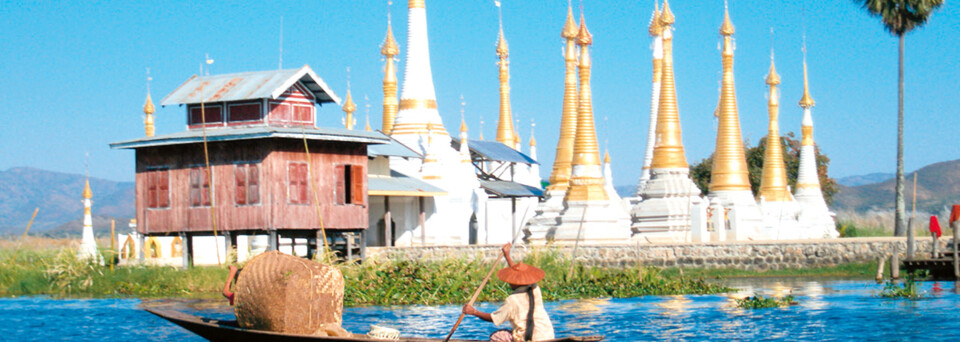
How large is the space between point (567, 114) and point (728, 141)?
589 cm

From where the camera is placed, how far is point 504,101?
60.9m

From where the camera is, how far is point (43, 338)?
2156cm

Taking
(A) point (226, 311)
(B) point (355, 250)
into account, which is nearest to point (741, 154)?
(B) point (355, 250)

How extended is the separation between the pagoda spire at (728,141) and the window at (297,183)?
1944cm

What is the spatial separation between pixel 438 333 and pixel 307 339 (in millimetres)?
5432

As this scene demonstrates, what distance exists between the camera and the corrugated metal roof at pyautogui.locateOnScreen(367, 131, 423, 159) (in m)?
39.1

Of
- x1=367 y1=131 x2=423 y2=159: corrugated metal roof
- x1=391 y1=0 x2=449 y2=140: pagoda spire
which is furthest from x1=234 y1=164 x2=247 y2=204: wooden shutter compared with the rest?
x1=391 y1=0 x2=449 y2=140: pagoda spire

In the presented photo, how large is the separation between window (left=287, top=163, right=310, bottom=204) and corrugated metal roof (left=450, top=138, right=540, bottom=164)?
54.3 ft

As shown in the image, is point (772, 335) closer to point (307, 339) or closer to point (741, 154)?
point (307, 339)

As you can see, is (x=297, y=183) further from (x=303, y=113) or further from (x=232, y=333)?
(x=232, y=333)

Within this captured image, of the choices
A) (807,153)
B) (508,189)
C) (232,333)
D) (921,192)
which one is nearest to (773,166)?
(807,153)

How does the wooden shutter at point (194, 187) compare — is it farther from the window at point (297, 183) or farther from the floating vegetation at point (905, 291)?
the floating vegetation at point (905, 291)

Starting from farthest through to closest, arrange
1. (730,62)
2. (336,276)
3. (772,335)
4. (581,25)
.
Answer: (730,62), (581,25), (772,335), (336,276)

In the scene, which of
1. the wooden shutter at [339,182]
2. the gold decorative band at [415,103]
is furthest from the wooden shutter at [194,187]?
the gold decorative band at [415,103]
